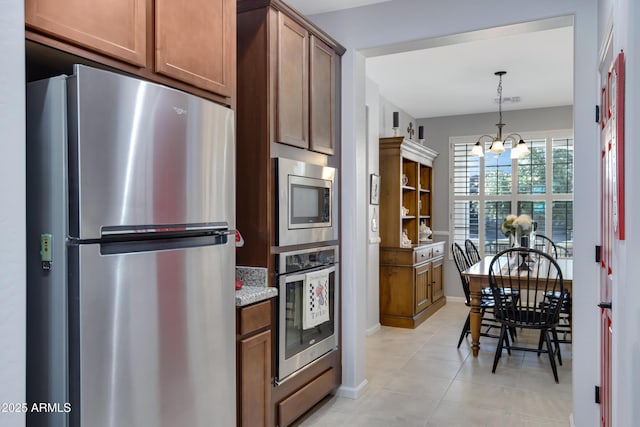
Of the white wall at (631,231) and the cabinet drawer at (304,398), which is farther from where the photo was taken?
the cabinet drawer at (304,398)

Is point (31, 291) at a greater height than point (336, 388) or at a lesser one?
greater

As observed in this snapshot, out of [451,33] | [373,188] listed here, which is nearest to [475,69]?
[373,188]

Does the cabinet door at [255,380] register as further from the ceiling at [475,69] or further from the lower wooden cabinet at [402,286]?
the lower wooden cabinet at [402,286]

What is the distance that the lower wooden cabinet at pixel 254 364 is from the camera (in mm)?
2289

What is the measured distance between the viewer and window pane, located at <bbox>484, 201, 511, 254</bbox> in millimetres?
6973

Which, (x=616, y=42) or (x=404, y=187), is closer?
(x=616, y=42)

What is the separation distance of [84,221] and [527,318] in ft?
11.8

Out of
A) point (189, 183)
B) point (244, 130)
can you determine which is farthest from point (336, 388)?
point (189, 183)

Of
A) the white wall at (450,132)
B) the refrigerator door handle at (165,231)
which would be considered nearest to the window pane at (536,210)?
the white wall at (450,132)

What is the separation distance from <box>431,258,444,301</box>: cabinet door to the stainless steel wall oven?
3.28 m

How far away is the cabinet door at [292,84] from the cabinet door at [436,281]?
3910mm

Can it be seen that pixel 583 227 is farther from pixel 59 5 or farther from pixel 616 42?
pixel 59 5

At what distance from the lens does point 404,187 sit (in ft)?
19.5

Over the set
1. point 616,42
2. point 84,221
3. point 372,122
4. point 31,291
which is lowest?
point 31,291
